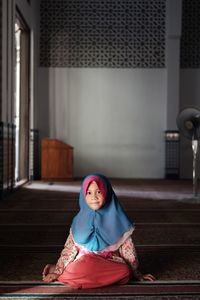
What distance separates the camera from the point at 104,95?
9375 millimetres

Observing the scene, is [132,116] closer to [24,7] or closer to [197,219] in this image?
[24,7]

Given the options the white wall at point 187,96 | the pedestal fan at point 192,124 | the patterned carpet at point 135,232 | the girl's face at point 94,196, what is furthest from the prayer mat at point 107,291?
the white wall at point 187,96

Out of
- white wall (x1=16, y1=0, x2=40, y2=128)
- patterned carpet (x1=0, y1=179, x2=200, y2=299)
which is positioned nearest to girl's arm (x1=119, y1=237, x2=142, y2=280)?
patterned carpet (x1=0, y1=179, x2=200, y2=299)

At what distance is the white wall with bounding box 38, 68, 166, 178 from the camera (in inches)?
367

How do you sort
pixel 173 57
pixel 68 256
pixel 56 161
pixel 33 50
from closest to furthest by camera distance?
pixel 68 256 < pixel 56 161 < pixel 33 50 < pixel 173 57

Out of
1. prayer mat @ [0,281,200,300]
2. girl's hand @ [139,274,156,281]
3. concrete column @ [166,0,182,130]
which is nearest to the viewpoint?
prayer mat @ [0,281,200,300]

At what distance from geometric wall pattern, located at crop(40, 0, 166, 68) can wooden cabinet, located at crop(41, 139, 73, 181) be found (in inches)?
72.0

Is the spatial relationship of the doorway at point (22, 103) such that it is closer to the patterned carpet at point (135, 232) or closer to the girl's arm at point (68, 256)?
the patterned carpet at point (135, 232)

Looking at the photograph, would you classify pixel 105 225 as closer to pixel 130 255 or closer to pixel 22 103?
pixel 130 255

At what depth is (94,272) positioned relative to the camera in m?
2.19

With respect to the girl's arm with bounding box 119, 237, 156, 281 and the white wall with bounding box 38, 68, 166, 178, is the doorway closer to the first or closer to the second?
the white wall with bounding box 38, 68, 166, 178

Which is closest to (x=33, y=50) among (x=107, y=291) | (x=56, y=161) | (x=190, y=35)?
(x=56, y=161)

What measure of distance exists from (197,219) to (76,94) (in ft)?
18.2

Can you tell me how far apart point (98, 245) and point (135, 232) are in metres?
1.42
